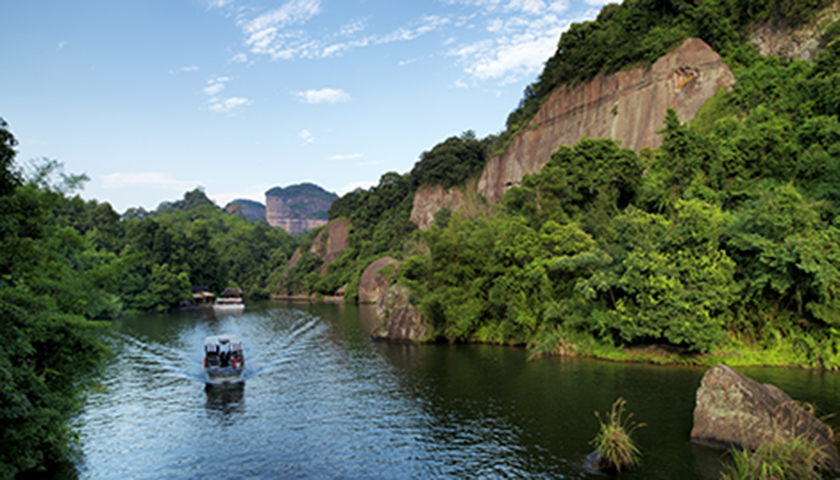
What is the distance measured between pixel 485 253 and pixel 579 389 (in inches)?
590

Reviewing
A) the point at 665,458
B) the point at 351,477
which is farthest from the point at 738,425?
the point at 351,477

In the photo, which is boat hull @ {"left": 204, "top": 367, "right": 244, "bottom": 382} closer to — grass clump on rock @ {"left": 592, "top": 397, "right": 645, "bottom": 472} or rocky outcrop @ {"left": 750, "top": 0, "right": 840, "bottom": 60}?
grass clump on rock @ {"left": 592, "top": 397, "right": 645, "bottom": 472}

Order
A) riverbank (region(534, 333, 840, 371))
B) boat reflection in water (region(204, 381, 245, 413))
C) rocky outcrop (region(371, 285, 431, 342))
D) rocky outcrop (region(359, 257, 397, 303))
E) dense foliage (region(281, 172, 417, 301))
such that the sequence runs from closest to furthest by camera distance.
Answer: boat reflection in water (region(204, 381, 245, 413)) → riverbank (region(534, 333, 840, 371)) → rocky outcrop (region(371, 285, 431, 342)) → rocky outcrop (region(359, 257, 397, 303)) → dense foliage (region(281, 172, 417, 301))

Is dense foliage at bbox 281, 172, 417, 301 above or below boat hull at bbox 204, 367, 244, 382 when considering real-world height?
above

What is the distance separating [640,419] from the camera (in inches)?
639

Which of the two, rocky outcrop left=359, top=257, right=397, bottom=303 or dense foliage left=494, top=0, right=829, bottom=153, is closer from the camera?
dense foliage left=494, top=0, right=829, bottom=153

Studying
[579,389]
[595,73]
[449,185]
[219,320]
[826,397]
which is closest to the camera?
[826,397]

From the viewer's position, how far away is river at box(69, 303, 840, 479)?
45.0 ft

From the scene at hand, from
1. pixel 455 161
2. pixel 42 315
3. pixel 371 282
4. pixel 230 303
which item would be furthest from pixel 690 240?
pixel 230 303

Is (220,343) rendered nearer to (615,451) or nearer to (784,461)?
(615,451)

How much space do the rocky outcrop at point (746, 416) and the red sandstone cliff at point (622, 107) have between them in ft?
116

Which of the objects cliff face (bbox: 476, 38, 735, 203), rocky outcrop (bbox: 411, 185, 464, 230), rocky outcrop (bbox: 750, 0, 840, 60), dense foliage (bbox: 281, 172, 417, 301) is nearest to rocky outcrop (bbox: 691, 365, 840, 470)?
cliff face (bbox: 476, 38, 735, 203)

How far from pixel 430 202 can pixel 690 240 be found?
221 ft

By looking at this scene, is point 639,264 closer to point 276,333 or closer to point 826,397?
point 826,397
